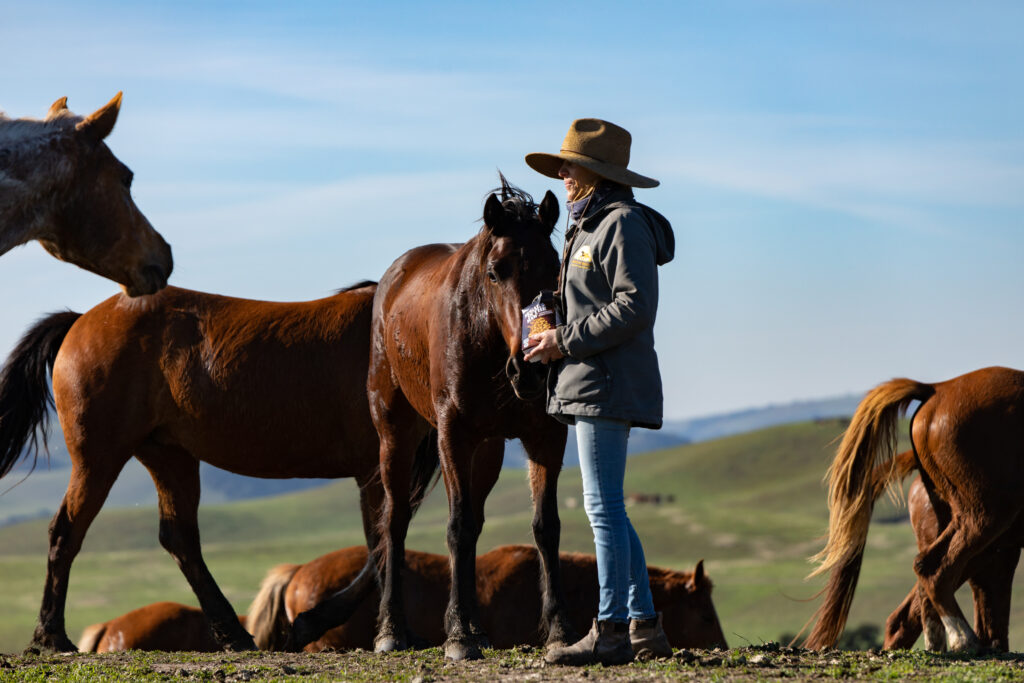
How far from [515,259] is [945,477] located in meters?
4.57

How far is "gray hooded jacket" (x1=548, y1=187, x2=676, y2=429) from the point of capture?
5.43 meters

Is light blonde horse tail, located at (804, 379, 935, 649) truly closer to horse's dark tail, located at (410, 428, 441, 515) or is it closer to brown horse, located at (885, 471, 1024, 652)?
brown horse, located at (885, 471, 1024, 652)

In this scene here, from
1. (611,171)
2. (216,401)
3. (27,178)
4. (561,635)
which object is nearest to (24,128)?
(27,178)

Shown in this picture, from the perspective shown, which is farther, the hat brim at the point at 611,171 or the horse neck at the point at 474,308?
the horse neck at the point at 474,308

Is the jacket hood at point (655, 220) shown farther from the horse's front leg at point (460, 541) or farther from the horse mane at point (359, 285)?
the horse mane at point (359, 285)

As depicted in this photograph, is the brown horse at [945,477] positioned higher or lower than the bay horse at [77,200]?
lower

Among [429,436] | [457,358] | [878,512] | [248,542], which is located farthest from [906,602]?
[248,542]

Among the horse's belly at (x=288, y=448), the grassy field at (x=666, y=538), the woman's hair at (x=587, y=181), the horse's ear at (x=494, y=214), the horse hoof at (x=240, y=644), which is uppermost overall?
the woman's hair at (x=587, y=181)

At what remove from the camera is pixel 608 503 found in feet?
18.1

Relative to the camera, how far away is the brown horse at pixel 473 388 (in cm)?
627

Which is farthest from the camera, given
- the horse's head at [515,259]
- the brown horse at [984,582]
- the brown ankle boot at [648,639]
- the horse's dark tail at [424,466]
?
the brown horse at [984,582]

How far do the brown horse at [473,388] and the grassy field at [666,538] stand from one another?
131 ft

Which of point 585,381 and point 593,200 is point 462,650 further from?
point 593,200

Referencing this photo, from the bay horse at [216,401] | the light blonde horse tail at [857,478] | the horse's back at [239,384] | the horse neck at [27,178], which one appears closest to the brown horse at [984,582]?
the light blonde horse tail at [857,478]
